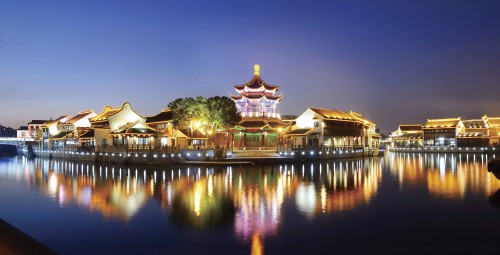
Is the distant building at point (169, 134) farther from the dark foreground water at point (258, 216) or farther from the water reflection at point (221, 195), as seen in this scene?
the dark foreground water at point (258, 216)

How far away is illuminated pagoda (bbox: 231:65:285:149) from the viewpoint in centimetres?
5628

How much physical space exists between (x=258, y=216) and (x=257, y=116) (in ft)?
146

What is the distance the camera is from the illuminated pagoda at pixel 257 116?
185ft

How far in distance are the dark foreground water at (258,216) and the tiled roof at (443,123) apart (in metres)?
61.3

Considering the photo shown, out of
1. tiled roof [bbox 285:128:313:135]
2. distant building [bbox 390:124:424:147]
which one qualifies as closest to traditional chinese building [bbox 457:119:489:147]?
distant building [bbox 390:124:424:147]

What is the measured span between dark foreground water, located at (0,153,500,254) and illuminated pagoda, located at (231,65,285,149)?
91.5ft

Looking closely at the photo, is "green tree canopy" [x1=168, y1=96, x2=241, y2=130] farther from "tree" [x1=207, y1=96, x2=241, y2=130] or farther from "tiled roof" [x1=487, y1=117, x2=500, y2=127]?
"tiled roof" [x1=487, y1=117, x2=500, y2=127]

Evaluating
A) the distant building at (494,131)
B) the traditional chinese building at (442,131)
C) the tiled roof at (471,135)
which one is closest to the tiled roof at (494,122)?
the distant building at (494,131)

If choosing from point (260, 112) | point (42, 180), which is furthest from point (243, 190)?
Result: point (260, 112)

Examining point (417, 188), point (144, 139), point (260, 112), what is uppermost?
point (260, 112)

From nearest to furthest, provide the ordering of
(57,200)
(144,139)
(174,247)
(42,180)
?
1. (174,247)
2. (57,200)
3. (42,180)
4. (144,139)

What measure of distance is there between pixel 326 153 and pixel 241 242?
134ft

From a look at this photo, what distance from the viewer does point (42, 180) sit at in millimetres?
31234

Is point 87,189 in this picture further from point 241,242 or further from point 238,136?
point 238,136
